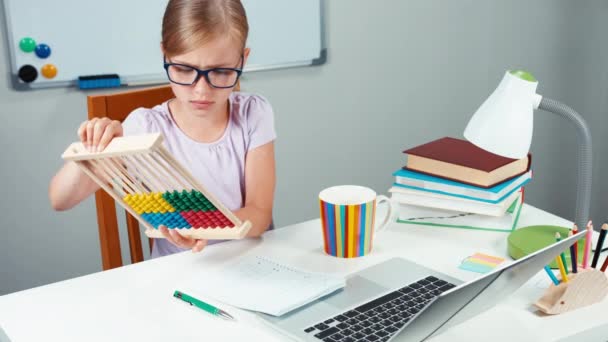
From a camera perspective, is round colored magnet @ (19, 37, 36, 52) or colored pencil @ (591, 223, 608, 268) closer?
colored pencil @ (591, 223, 608, 268)

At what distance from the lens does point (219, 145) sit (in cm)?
147

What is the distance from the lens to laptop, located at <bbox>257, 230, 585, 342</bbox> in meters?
0.77

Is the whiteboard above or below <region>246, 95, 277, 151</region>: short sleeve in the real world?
above

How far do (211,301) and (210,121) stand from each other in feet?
1.82

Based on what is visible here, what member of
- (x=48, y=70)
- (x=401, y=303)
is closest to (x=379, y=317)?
(x=401, y=303)

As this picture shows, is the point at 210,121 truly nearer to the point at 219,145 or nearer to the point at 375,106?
the point at 219,145

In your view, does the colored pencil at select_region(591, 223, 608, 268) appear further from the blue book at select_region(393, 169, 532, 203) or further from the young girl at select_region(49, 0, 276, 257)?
the young girl at select_region(49, 0, 276, 257)

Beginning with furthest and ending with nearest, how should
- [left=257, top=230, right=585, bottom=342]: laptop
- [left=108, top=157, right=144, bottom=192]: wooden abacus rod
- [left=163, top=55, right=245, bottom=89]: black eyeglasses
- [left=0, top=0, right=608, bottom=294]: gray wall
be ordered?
Result: [left=0, top=0, right=608, bottom=294]: gray wall < [left=163, top=55, right=245, bottom=89]: black eyeglasses < [left=108, top=157, right=144, bottom=192]: wooden abacus rod < [left=257, top=230, right=585, bottom=342]: laptop

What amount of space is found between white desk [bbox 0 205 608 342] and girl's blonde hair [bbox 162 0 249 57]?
38 cm

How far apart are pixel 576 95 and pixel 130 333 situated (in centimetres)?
269

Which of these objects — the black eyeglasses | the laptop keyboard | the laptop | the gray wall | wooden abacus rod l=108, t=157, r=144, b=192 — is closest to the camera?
the laptop

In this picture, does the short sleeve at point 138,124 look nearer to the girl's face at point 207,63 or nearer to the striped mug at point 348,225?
the girl's face at point 207,63

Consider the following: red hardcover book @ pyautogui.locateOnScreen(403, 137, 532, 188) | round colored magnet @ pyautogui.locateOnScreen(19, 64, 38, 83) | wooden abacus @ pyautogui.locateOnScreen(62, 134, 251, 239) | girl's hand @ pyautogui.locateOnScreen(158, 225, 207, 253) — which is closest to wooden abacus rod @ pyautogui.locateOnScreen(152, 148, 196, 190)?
wooden abacus @ pyautogui.locateOnScreen(62, 134, 251, 239)

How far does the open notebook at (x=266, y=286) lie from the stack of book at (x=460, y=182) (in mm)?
343
